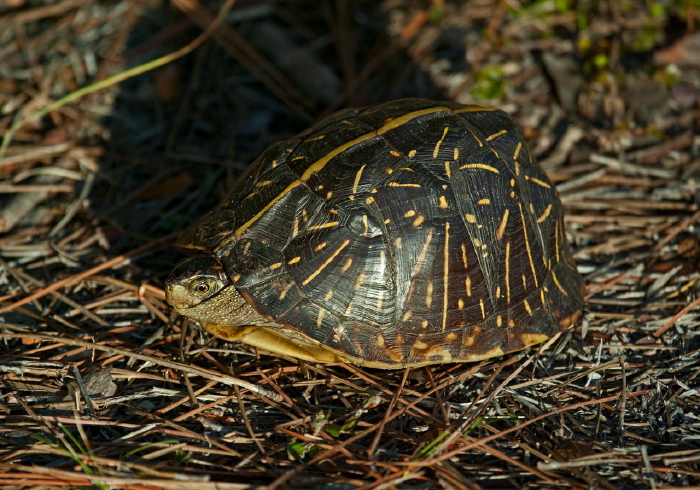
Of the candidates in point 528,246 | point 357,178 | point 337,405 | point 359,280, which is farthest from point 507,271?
point 337,405

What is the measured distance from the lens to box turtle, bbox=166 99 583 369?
2652 mm

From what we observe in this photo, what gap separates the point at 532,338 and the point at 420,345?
25.3 inches

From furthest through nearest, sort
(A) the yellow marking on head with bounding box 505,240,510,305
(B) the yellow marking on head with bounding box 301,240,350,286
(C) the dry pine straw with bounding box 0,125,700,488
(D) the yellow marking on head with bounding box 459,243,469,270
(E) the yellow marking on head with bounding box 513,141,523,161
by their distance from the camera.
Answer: (E) the yellow marking on head with bounding box 513,141,523,161
(A) the yellow marking on head with bounding box 505,240,510,305
(D) the yellow marking on head with bounding box 459,243,469,270
(B) the yellow marking on head with bounding box 301,240,350,286
(C) the dry pine straw with bounding box 0,125,700,488

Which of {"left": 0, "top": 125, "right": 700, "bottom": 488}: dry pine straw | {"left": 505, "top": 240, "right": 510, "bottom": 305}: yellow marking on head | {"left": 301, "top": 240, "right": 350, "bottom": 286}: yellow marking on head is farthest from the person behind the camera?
{"left": 505, "top": 240, "right": 510, "bottom": 305}: yellow marking on head

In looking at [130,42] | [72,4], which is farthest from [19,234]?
[72,4]

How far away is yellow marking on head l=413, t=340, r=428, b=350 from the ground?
20cm

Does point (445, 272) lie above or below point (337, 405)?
above

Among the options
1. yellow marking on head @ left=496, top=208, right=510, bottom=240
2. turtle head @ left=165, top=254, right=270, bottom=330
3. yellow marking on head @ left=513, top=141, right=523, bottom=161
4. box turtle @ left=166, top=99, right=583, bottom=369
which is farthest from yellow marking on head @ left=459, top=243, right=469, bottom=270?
turtle head @ left=165, top=254, right=270, bottom=330

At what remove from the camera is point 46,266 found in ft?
10.9

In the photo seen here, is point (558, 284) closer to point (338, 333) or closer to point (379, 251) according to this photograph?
point (379, 251)

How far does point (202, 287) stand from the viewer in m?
2.71

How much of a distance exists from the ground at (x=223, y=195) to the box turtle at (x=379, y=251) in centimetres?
23

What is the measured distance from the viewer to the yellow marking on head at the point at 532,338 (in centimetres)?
291

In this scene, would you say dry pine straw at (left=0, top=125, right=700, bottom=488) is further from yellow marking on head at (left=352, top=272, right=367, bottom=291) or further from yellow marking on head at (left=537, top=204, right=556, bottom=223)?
yellow marking on head at (left=537, top=204, right=556, bottom=223)
